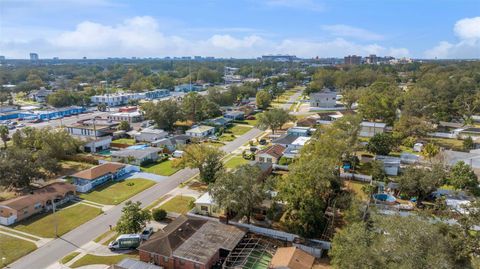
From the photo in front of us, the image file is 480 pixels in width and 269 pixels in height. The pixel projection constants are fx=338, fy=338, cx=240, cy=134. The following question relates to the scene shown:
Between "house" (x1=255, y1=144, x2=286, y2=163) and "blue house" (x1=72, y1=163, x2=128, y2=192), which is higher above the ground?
"house" (x1=255, y1=144, x2=286, y2=163)

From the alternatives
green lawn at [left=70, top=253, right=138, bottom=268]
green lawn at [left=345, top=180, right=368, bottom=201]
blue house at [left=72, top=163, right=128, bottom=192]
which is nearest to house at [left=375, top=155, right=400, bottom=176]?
green lawn at [left=345, top=180, right=368, bottom=201]

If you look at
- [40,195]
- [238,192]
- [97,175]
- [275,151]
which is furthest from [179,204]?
[275,151]

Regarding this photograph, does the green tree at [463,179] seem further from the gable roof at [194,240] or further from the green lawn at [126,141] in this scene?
the green lawn at [126,141]

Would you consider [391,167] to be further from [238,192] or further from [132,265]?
[132,265]

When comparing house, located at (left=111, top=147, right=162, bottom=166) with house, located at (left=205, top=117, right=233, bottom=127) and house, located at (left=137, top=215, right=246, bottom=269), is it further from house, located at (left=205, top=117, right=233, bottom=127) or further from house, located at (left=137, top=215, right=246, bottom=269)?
house, located at (left=137, top=215, right=246, bottom=269)

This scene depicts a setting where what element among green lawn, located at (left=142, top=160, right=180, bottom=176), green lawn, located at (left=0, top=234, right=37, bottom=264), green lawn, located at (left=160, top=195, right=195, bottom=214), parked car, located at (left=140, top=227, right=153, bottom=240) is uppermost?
green lawn, located at (left=142, top=160, right=180, bottom=176)

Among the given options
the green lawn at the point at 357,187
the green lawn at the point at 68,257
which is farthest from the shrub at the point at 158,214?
the green lawn at the point at 357,187

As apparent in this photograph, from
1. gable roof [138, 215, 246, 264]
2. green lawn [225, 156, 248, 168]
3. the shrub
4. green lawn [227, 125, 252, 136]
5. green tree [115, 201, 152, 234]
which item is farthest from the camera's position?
green lawn [227, 125, 252, 136]
